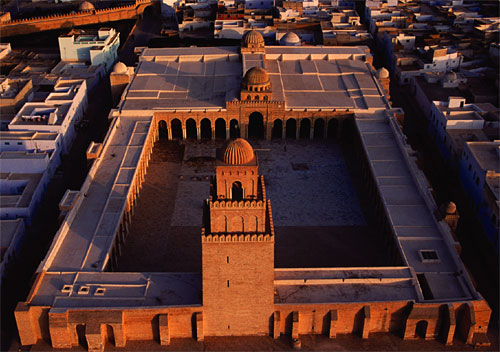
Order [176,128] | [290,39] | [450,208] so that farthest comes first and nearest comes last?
[290,39] → [176,128] → [450,208]

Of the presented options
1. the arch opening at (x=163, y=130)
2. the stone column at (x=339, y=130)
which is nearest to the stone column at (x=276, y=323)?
the stone column at (x=339, y=130)

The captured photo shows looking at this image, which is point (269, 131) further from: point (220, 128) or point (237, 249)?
point (237, 249)

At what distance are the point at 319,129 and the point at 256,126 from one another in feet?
32.1

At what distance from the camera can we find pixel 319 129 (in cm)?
8800

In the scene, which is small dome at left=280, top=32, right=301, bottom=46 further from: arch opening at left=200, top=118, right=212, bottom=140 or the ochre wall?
the ochre wall

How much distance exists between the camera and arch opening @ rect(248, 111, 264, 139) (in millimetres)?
88125

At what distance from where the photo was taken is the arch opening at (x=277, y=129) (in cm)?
8794

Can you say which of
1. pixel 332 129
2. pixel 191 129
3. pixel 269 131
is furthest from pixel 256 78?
pixel 332 129

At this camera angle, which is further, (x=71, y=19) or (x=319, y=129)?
(x=71, y=19)

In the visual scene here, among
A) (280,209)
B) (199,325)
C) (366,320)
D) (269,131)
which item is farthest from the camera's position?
(269,131)

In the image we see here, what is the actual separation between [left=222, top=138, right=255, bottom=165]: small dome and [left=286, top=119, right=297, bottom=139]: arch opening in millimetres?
44084

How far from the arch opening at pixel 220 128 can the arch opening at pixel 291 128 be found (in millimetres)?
9766

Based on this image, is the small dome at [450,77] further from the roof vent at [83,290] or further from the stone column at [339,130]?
the roof vent at [83,290]

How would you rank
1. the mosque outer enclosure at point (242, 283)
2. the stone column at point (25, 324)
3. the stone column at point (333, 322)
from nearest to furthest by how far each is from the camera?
the mosque outer enclosure at point (242, 283) < the stone column at point (25, 324) < the stone column at point (333, 322)
